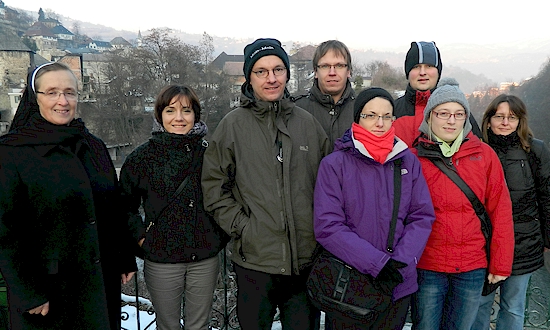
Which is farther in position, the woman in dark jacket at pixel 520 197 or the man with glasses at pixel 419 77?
the man with glasses at pixel 419 77

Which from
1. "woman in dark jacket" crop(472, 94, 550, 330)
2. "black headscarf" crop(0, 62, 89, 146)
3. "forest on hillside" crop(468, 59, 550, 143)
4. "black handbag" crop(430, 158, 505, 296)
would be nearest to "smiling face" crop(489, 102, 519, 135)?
"woman in dark jacket" crop(472, 94, 550, 330)

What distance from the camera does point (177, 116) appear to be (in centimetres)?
267

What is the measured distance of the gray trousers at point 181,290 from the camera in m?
2.50

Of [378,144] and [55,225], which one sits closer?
[55,225]

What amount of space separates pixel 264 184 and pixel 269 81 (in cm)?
69

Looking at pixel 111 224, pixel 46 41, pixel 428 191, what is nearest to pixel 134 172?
pixel 111 224

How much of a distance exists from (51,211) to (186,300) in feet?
3.51

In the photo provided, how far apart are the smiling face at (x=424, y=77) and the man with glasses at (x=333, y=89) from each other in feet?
2.19

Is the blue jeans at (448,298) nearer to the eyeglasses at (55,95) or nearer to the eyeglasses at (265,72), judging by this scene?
the eyeglasses at (265,72)

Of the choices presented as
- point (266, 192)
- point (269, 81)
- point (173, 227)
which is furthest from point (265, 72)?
point (173, 227)

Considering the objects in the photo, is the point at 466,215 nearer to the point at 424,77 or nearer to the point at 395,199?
the point at 395,199

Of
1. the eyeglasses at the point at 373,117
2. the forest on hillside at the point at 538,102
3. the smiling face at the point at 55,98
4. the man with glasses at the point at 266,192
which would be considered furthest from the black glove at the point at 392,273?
the forest on hillside at the point at 538,102

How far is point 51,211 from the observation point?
2.08 m

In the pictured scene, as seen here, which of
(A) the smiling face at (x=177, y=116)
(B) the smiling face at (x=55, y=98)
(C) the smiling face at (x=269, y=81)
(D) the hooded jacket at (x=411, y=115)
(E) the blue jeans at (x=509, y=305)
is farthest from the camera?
(D) the hooded jacket at (x=411, y=115)
